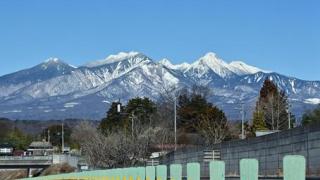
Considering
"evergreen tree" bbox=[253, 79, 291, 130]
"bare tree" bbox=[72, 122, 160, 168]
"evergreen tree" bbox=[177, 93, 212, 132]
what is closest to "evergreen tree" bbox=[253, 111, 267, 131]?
"evergreen tree" bbox=[253, 79, 291, 130]

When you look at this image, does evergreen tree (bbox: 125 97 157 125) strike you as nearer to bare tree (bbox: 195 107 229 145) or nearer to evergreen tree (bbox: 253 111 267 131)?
bare tree (bbox: 195 107 229 145)

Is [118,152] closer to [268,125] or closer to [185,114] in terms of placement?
[268,125]

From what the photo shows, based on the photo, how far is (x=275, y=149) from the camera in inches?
1142

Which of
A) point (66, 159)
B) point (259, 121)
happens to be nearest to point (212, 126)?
point (259, 121)

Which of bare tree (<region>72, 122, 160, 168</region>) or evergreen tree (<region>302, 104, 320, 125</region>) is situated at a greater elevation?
evergreen tree (<region>302, 104, 320, 125</region>)

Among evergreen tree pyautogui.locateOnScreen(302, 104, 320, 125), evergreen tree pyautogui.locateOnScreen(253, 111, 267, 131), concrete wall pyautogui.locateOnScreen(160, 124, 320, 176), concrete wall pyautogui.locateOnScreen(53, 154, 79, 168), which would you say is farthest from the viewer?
concrete wall pyautogui.locateOnScreen(53, 154, 79, 168)

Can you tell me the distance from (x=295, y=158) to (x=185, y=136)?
118 metres

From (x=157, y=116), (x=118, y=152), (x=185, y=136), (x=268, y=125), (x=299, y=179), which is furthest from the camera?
(x=157, y=116)

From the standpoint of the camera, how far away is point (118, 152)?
89.3 metres

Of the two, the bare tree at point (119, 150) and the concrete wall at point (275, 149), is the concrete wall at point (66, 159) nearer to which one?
the bare tree at point (119, 150)

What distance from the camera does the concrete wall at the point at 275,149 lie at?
2462 centimetres

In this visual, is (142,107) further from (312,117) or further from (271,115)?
(312,117)

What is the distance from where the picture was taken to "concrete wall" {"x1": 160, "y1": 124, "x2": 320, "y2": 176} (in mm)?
24625

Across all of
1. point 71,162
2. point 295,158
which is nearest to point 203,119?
point 71,162
